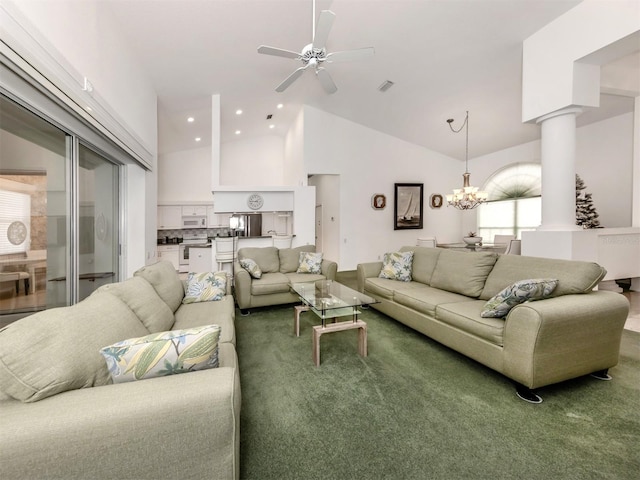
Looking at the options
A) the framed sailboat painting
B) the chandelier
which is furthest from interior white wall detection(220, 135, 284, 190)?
the chandelier

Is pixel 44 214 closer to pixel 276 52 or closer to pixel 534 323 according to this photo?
pixel 276 52

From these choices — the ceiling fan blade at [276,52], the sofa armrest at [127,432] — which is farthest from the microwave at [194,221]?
the sofa armrest at [127,432]

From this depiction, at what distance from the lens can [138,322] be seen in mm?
1700

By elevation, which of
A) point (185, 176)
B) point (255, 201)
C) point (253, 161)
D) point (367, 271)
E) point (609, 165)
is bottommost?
point (367, 271)

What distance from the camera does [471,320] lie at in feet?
7.50

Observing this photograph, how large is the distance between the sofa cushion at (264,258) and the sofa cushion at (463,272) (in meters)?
2.44

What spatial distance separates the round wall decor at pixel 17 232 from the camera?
1.80 metres

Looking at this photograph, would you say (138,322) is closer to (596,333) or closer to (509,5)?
(596,333)

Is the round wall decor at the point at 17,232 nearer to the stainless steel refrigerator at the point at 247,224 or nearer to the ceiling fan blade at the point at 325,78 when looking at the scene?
the ceiling fan blade at the point at 325,78

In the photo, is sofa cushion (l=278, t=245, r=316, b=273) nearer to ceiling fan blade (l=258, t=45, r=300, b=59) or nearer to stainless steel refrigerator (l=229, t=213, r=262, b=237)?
ceiling fan blade (l=258, t=45, r=300, b=59)

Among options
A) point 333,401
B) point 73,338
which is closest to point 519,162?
point 333,401

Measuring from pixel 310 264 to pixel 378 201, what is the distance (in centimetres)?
354

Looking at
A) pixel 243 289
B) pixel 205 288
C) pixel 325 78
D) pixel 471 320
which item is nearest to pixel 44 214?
pixel 205 288

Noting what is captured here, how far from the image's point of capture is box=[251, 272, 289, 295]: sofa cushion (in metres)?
3.86
